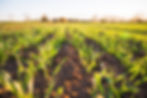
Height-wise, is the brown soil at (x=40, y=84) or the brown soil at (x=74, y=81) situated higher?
the brown soil at (x=40, y=84)

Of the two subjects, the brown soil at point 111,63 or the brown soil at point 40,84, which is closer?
the brown soil at point 40,84

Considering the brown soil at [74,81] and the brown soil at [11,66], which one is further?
the brown soil at [11,66]

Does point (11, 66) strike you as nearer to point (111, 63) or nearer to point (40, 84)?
point (40, 84)

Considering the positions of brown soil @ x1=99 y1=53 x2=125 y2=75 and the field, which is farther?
brown soil @ x1=99 y1=53 x2=125 y2=75

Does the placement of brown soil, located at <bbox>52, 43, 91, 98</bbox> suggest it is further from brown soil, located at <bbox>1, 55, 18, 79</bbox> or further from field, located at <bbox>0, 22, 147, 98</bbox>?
brown soil, located at <bbox>1, 55, 18, 79</bbox>

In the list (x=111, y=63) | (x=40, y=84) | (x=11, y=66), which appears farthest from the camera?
(x=111, y=63)

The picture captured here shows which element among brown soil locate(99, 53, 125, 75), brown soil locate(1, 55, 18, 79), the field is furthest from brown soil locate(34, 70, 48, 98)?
brown soil locate(99, 53, 125, 75)

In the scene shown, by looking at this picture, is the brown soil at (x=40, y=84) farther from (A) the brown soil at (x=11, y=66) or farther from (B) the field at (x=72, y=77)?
(A) the brown soil at (x=11, y=66)

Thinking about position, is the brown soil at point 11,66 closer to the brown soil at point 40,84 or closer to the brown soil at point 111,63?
the brown soil at point 40,84

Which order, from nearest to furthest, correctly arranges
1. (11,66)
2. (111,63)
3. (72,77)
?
(72,77), (11,66), (111,63)

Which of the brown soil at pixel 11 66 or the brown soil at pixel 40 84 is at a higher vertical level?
the brown soil at pixel 40 84

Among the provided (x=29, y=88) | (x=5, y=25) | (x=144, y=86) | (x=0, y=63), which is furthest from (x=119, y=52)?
(x=5, y=25)

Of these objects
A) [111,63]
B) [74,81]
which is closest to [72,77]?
[74,81]

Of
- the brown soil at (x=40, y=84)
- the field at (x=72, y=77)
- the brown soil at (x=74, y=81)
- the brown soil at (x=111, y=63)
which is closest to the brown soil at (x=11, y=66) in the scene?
the field at (x=72, y=77)
